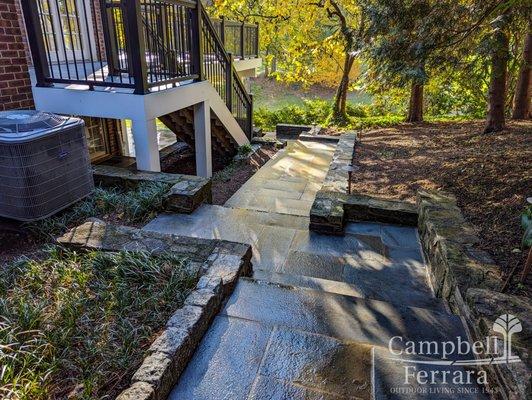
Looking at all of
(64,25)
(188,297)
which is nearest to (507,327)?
(188,297)

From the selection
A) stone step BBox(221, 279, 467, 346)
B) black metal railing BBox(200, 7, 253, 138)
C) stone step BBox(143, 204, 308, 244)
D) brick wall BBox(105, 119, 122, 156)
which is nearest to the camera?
stone step BBox(221, 279, 467, 346)

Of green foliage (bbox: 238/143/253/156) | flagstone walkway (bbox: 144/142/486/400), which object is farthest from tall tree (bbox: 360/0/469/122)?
green foliage (bbox: 238/143/253/156)

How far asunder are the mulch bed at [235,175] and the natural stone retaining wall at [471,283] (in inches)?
118

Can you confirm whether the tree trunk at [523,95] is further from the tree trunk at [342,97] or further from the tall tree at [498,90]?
the tree trunk at [342,97]

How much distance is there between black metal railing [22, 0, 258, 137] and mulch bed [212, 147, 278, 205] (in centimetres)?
Result: 128

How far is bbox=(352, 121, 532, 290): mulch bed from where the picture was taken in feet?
10.1

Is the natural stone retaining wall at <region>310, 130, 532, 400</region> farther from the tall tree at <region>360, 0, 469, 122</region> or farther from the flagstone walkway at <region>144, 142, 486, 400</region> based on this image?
the tall tree at <region>360, 0, 469, 122</region>

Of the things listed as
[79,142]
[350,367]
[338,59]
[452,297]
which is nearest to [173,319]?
[350,367]

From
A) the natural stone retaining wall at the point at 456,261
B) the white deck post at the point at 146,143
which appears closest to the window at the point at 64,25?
the white deck post at the point at 146,143

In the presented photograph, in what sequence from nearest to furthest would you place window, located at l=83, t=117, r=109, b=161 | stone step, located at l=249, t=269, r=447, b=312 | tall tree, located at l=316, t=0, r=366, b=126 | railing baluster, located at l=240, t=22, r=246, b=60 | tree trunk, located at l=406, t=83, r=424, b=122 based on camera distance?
stone step, located at l=249, t=269, r=447, b=312
window, located at l=83, t=117, r=109, b=161
railing baluster, located at l=240, t=22, r=246, b=60
tree trunk, located at l=406, t=83, r=424, b=122
tall tree, located at l=316, t=0, r=366, b=126

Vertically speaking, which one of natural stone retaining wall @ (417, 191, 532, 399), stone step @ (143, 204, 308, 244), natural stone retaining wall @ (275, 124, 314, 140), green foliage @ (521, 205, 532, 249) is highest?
green foliage @ (521, 205, 532, 249)

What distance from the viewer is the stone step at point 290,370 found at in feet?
5.62

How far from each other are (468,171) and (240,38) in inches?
282

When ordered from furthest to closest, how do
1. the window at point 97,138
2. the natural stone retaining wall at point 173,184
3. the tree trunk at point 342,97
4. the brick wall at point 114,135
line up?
the tree trunk at point 342,97 < the brick wall at point 114,135 < the window at point 97,138 < the natural stone retaining wall at point 173,184
